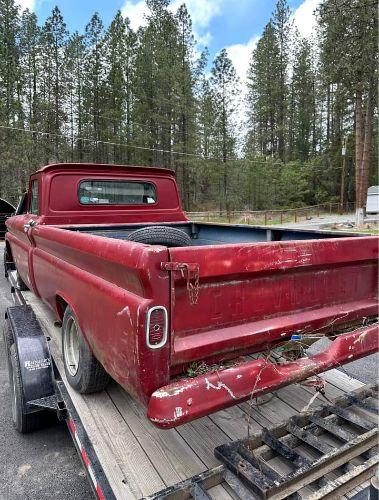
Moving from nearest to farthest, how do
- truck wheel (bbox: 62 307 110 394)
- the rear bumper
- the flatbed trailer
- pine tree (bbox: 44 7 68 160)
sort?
the rear bumper, the flatbed trailer, truck wheel (bbox: 62 307 110 394), pine tree (bbox: 44 7 68 160)

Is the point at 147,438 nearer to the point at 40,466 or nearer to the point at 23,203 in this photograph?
the point at 40,466

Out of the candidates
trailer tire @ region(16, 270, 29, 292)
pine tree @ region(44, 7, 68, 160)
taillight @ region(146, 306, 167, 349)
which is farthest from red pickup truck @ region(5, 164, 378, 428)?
pine tree @ region(44, 7, 68, 160)

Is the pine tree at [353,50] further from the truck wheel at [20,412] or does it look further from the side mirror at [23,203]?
the truck wheel at [20,412]

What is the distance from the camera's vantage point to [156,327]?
5.79ft

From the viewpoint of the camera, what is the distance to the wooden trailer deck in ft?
6.21

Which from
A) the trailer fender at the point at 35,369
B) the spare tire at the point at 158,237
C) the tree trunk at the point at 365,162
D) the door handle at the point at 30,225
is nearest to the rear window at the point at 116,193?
the door handle at the point at 30,225

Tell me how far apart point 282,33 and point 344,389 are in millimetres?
45643

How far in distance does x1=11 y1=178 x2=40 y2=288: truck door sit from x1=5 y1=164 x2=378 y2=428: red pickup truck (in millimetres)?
946

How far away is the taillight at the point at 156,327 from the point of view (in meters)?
1.74

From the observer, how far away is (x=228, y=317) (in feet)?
6.93

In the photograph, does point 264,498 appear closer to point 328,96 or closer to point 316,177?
point 316,177

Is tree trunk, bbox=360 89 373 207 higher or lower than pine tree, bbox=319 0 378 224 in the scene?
lower

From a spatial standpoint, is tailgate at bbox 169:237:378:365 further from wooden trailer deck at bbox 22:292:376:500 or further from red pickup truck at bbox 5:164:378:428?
wooden trailer deck at bbox 22:292:376:500

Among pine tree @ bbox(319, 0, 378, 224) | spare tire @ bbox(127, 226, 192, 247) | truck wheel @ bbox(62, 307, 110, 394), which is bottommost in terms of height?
truck wheel @ bbox(62, 307, 110, 394)
